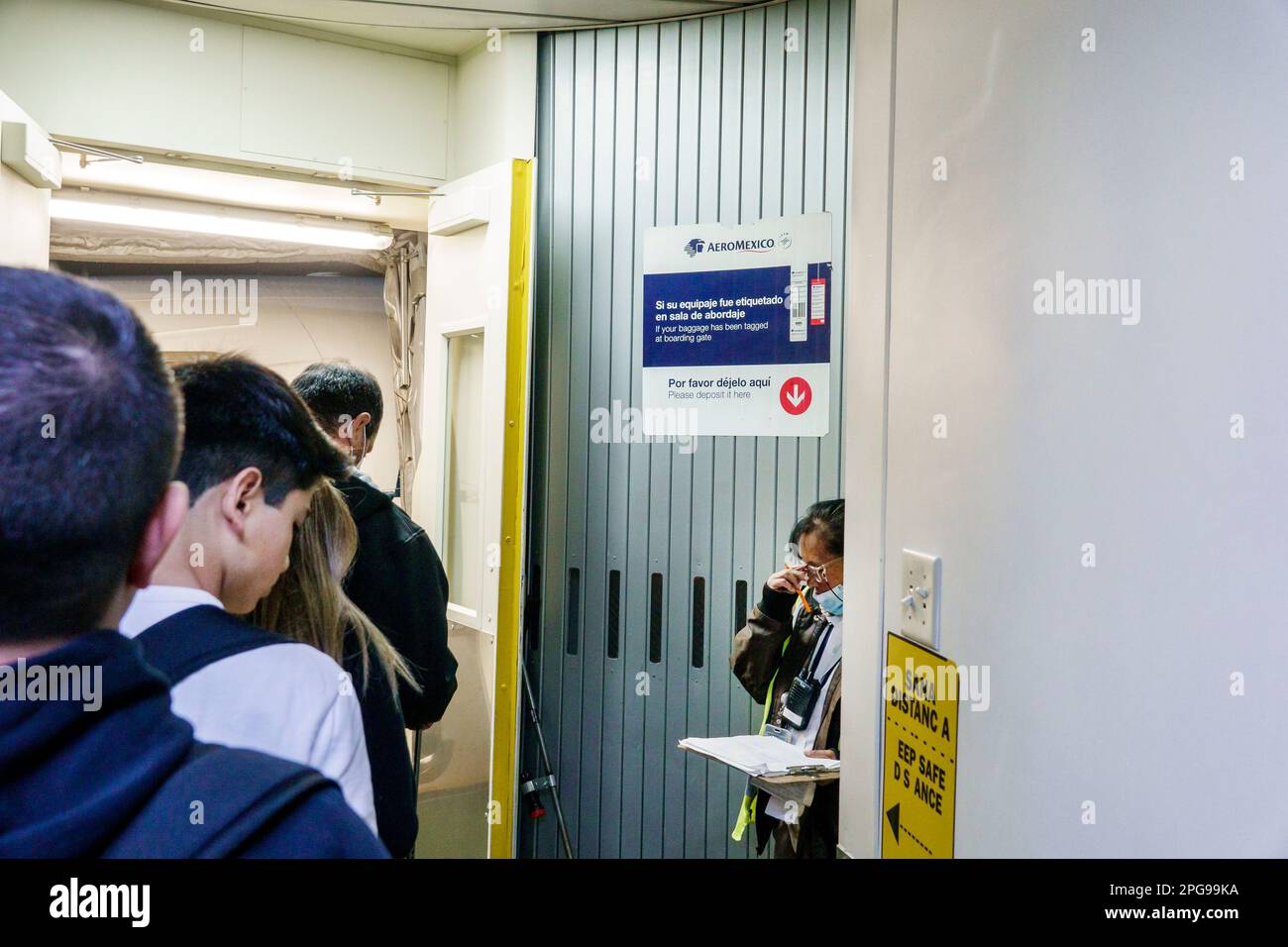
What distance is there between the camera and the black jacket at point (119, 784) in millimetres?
862

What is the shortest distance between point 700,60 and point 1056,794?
189 cm

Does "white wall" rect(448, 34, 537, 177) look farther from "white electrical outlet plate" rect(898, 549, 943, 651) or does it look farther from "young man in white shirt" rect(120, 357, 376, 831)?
"white electrical outlet plate" rect(898, 549, 943, 651)

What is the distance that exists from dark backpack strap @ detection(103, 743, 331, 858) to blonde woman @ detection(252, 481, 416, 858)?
312 mm

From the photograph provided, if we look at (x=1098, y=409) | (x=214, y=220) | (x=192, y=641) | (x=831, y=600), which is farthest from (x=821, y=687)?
(x=214, y=220)

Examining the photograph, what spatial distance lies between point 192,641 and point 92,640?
0.59ft

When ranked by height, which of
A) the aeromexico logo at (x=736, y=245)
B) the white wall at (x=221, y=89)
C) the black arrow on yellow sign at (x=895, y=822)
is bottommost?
the black arrow on yellow sign at (x=895, y=822)

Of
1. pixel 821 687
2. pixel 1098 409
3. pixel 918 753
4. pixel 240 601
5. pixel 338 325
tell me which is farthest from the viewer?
pixel 338 325

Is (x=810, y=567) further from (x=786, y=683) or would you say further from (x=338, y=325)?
(x=338, y=325)

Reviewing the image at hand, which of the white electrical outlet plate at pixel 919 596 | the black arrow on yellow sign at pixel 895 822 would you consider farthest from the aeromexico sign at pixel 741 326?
the black arrow on yellow sign at pixel 895 822

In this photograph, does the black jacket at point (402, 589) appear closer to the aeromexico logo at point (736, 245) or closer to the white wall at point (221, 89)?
the aeromexico logo at point (736, 245)

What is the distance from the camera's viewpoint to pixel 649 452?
2.51m

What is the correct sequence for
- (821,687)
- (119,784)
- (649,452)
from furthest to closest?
(649,452), (821,687), (119,784)

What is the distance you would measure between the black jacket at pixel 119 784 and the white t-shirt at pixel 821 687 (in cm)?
131
